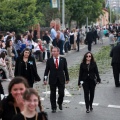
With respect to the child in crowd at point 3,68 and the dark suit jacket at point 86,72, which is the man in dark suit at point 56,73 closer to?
the dark suit jacket at point 86,72

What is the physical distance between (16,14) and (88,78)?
775 inches

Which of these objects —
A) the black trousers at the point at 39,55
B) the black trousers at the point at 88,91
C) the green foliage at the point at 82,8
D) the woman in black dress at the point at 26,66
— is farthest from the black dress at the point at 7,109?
the green foliage at the point at 82,8

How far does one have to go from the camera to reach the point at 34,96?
16.2 feet

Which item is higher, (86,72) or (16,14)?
(16,14)

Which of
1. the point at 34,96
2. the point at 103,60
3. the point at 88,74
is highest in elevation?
the point at 34,96

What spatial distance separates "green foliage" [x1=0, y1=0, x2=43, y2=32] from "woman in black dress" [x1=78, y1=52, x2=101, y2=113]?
19152 mm

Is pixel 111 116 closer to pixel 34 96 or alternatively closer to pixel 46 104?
pixel 46 104

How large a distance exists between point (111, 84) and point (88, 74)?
554 centimetres

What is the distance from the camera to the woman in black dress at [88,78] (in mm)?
12031

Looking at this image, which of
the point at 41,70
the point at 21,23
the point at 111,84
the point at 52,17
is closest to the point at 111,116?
the point at 111,84

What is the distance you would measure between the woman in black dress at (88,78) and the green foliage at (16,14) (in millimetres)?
19152

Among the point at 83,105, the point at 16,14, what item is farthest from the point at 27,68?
the point at 16,14

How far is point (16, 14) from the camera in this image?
3106cm

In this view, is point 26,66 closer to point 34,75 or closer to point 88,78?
point 34,75
